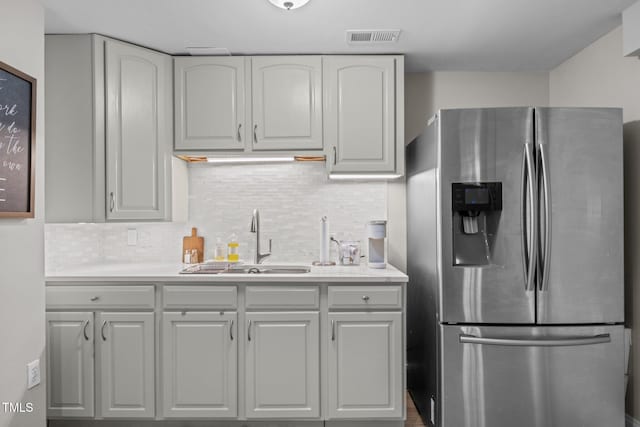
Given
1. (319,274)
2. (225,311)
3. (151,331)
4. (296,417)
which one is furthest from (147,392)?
(319,274)

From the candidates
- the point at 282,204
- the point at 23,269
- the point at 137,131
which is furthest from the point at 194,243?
the point at 23,269

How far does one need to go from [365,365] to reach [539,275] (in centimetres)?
105

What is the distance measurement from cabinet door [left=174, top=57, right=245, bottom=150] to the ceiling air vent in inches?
30.2

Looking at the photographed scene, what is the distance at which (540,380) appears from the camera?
2.02 m

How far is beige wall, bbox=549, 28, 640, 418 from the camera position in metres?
2.17

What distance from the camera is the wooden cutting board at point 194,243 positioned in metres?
2.88

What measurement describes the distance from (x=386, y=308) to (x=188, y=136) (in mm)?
1703

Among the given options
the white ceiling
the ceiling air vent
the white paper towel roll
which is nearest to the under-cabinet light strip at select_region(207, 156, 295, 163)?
the white paper towel roll

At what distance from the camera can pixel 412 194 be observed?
2701mm

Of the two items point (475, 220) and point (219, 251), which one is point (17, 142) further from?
point (475, 220)

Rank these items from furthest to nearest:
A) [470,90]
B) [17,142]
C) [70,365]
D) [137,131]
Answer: [470,90] < [137,131] < [70,365] < [17,142]

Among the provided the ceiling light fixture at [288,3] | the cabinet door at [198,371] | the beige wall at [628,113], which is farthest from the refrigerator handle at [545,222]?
the cabinet door at [198,371]

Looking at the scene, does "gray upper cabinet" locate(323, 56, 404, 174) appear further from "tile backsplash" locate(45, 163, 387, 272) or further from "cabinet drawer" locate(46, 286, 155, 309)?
"cabinet drawer" locate(46, 286, 155, 309)

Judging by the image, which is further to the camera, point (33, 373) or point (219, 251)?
point (219, 251)
